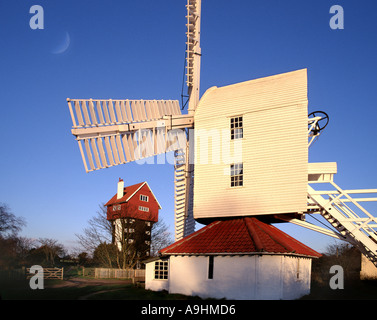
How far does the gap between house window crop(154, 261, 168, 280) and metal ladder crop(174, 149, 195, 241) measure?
126 inches

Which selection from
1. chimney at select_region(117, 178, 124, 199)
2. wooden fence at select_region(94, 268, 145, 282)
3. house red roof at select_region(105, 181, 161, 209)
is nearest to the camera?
wooden fence at select_region(94, 268, 145, 282)

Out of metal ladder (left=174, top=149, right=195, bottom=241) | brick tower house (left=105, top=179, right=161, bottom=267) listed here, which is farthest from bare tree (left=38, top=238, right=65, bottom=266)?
metal ladder (left=174, top=149, right=195, bottom=241)

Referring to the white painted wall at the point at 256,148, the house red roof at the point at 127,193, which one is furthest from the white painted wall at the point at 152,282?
the house red roof at the point at 127,193

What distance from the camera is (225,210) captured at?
20.9 meters

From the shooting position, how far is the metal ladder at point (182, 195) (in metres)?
24.9

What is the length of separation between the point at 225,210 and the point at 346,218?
19.8 ft

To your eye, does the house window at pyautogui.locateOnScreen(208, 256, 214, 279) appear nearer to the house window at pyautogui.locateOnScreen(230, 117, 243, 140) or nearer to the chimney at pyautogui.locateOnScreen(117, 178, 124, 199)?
the house window at pyautogui.locateOnScreen(230, 117, 243, 140)

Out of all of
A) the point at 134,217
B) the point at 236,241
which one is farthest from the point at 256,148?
the point at 134,217

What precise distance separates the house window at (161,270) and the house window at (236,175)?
6025 mm

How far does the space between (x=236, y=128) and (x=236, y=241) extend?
6.17m

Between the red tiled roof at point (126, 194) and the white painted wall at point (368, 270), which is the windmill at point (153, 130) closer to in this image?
the white painted wall at point (368, 270)

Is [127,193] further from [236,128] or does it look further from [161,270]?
[236,128]

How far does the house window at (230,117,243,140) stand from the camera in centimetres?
2123
